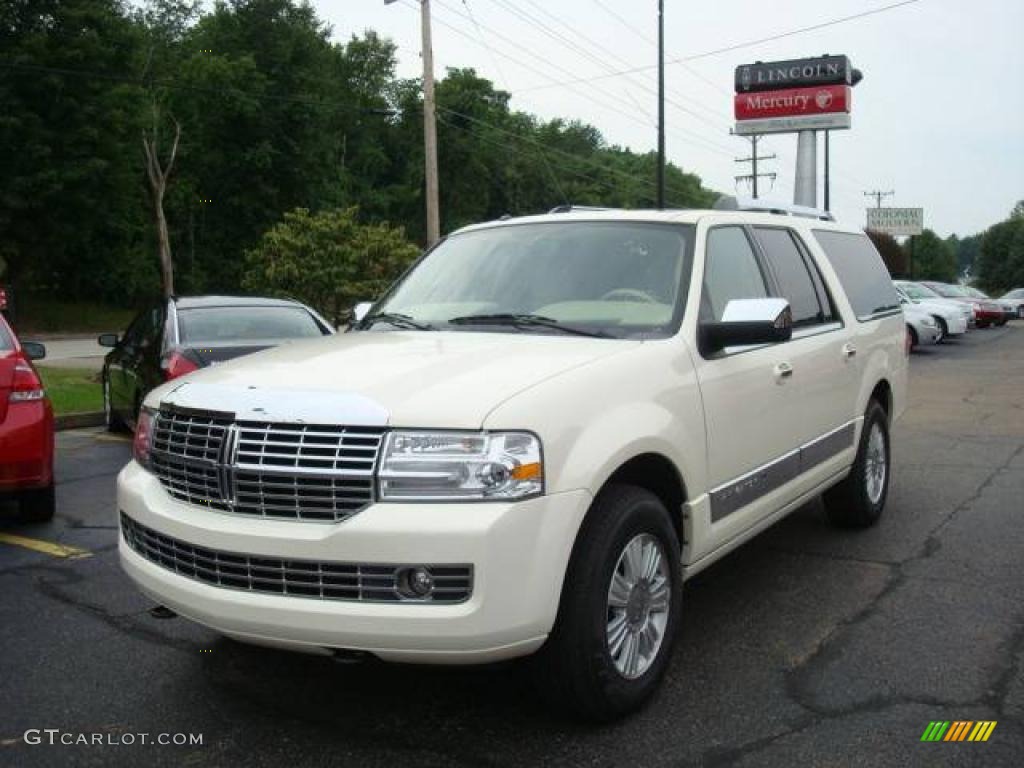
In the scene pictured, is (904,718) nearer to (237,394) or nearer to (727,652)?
(727,652)

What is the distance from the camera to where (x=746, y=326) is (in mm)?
3863

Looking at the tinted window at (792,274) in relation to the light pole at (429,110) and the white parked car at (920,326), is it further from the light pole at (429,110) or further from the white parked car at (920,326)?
the white parked car at (920,326)

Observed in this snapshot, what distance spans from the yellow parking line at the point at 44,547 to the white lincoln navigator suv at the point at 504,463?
7.07ft

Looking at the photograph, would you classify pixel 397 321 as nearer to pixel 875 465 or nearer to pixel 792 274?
pixel 792 274

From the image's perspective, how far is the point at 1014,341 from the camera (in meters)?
27.6

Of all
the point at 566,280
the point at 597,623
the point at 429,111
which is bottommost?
the point at 597,623

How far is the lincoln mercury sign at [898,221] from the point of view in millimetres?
69562

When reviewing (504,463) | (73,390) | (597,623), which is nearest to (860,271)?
(597,623)

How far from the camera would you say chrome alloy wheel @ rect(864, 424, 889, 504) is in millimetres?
5965

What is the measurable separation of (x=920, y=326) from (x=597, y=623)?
75.7ft

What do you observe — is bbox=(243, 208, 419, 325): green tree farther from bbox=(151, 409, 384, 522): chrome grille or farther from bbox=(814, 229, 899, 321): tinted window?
bbox=(151, 409, 384, 522): chrome grille

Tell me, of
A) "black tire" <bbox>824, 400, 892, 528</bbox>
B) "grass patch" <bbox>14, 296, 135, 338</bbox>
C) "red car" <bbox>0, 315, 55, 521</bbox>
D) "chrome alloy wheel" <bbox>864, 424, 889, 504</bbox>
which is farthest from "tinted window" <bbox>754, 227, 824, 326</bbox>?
"grass patch" <bbox>14, 296, 135, 338</bbox>

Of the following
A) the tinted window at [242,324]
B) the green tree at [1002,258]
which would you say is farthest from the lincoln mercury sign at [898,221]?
the tinted window at [242,324]

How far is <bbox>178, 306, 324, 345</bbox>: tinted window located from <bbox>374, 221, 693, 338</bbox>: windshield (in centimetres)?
407
